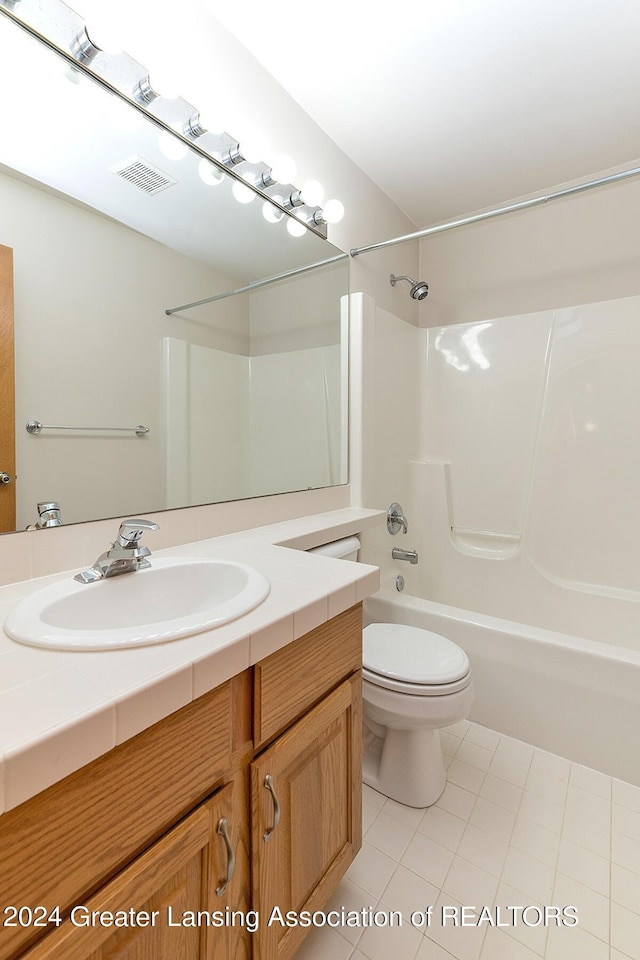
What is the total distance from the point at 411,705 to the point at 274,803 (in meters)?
0.63

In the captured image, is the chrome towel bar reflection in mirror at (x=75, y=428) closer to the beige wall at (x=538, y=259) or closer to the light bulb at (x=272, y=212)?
the light bulb at (x=272, y=212)

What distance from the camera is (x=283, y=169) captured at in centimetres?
152

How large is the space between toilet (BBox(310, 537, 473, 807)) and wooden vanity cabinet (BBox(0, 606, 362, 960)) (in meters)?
0.33

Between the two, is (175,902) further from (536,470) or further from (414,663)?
(536,470)

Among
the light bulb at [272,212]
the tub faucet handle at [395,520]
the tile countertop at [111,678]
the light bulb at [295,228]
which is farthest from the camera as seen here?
the tub faucet handle at [395,520]

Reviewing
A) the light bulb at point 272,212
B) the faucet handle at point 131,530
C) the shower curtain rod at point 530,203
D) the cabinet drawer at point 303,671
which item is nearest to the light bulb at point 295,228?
the light bulb at point 272,212

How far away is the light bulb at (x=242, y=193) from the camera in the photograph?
1.39 metres

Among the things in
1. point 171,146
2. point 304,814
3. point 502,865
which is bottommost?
point 502,865

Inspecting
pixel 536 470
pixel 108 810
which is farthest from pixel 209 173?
pixel 536 470

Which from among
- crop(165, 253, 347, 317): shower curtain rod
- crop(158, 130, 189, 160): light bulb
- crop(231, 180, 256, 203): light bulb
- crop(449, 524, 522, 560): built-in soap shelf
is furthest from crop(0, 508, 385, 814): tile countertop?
crop(449, 524, 522, 560): built-in soap shelf

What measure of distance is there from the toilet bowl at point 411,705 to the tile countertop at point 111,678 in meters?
0.54

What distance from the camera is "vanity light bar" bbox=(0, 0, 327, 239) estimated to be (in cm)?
91

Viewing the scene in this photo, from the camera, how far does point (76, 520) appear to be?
98 cm

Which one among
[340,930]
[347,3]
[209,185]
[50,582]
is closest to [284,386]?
[209,185]
